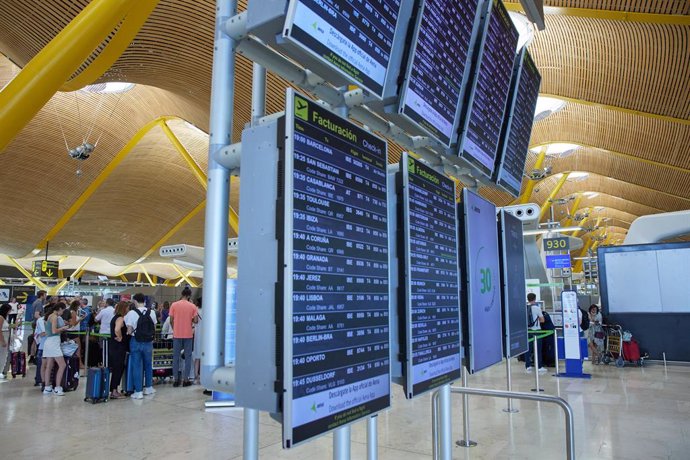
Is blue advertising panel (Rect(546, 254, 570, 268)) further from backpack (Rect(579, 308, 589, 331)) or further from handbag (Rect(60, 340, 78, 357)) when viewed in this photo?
handbag (Rect(60, 340, 78, 357))

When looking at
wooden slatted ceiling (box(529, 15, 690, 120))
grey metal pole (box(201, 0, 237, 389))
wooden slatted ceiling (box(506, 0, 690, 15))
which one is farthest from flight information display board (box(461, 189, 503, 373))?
wooden slatted ceiling (box(529, 15, 690, 120))

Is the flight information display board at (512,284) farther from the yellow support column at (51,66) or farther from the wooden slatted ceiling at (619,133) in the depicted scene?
the wooden slatted ceiling at (619,133)

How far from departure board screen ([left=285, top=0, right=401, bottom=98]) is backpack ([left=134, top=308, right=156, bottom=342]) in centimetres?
875

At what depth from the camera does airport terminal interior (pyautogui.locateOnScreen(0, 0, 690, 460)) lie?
66.7 inches

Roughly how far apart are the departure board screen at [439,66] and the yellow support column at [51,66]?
612 centimetres

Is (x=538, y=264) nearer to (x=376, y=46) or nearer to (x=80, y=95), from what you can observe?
(x=376, y=46)

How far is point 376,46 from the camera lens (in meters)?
2.29

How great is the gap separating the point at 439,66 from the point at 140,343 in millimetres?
8929

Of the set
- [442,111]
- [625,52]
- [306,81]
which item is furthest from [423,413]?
[625,52]

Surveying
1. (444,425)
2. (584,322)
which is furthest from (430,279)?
(584,322)

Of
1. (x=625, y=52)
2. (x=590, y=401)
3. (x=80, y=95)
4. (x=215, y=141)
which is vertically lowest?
(x=590, y=401)

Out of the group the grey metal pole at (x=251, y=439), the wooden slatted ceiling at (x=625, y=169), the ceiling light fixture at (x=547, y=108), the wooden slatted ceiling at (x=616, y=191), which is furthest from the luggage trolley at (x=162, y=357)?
the wooden slatted ceiling at (x=616, y=191)

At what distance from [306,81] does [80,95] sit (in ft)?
76.1

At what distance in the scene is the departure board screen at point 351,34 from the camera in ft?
5.87
